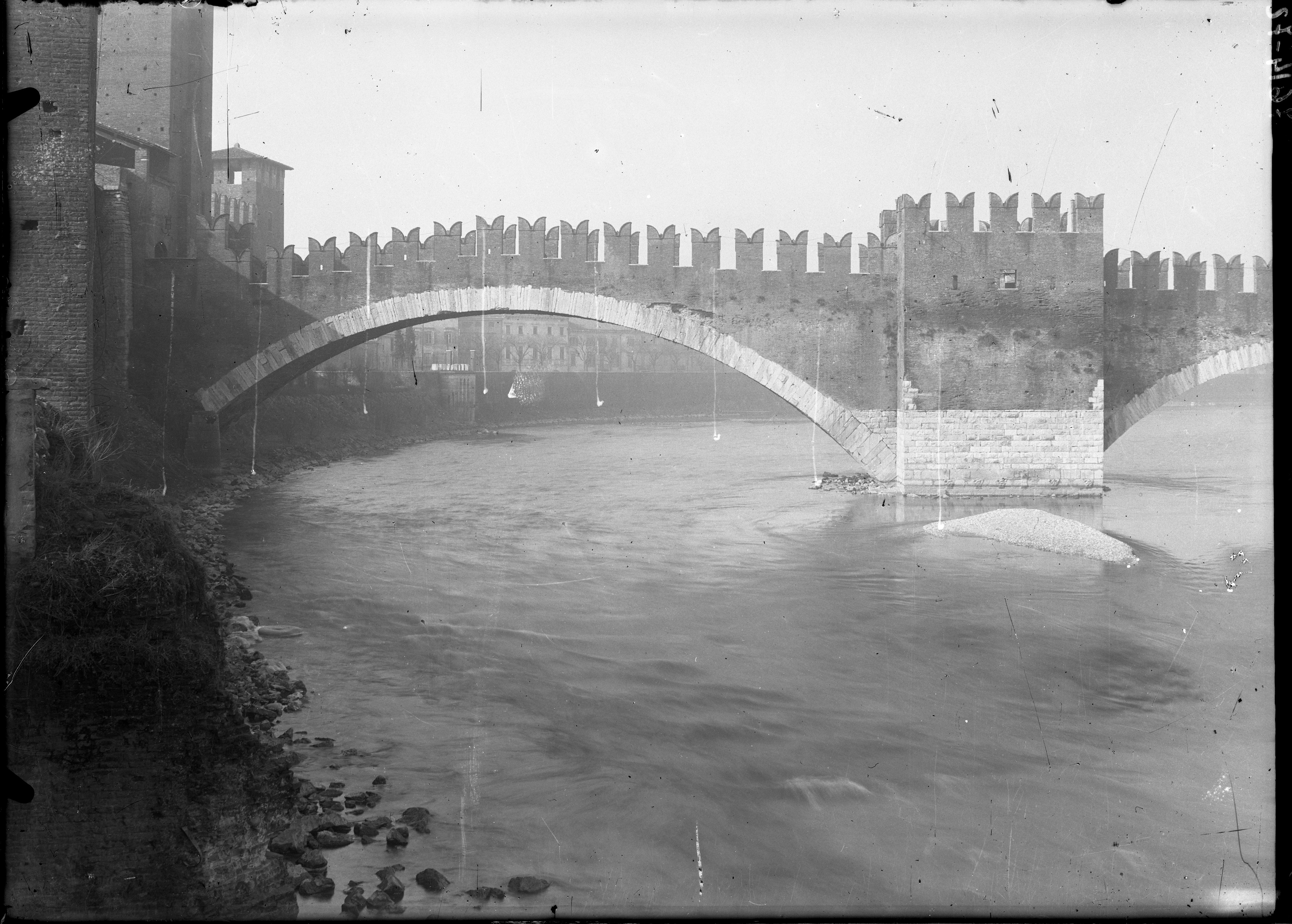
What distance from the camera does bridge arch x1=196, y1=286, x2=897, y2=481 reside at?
14.6 meters

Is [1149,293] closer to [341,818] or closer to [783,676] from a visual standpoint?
[783,676]

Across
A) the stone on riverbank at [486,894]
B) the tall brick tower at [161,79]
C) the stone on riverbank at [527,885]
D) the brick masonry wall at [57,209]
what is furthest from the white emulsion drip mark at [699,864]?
the tall brick tower at [161,79]

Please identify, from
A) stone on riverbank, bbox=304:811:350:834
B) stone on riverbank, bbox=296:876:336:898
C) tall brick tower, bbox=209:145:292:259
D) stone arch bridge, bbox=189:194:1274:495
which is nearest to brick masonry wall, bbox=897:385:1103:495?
stone arch bridge, bbox=189:194:1274:495

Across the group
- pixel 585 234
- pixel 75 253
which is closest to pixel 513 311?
pixel 585 234

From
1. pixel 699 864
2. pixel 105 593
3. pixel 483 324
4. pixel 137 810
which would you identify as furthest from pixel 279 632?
pixel 483 324

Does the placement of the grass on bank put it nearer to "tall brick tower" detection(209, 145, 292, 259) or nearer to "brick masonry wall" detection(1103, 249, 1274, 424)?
"brick masonry wall" detection(1103, 249, 1274, 424)

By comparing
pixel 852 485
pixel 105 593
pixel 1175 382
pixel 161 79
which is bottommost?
pixel 105 593

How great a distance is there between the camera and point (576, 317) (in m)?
14.8

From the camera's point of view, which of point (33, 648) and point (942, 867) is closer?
point (942, 867)

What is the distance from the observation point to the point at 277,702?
5.72m

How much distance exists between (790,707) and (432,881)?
2.88 metres

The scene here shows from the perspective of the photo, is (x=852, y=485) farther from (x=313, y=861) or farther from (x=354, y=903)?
(x=354, y=903)

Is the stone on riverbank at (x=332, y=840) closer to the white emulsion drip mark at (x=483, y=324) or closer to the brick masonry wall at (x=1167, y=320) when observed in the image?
the white emulsion drip mark at (x=483, y=324)

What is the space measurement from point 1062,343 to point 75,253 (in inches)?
450
